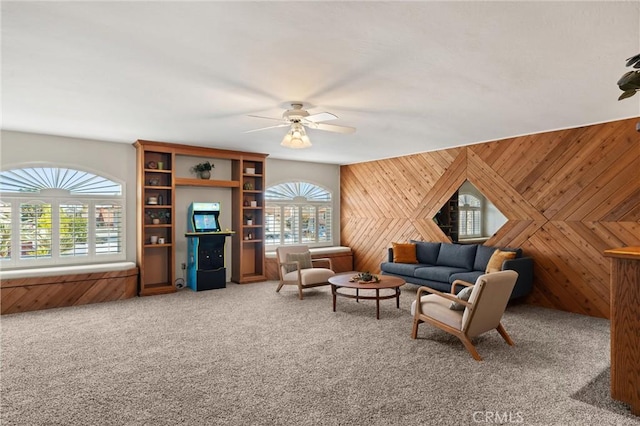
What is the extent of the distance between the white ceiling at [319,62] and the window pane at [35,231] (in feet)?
Result: 4.65


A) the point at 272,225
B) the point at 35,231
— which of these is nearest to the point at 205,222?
the point at 272,225

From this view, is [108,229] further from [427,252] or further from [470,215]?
[470,215]

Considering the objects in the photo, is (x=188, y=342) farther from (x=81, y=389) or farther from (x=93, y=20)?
(x=93, y=20)

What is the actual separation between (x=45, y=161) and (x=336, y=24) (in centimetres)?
577

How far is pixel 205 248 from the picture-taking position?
701 cm

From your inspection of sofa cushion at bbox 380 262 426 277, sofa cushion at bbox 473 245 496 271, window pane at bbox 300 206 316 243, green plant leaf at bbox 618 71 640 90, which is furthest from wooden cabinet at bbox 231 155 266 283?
green plant leaf at bbox 618 71 640 90

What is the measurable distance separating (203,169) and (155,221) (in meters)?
1.33

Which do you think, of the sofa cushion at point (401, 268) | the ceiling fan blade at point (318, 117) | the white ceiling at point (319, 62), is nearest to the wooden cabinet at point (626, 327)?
the white ceiling at point (319, 62)

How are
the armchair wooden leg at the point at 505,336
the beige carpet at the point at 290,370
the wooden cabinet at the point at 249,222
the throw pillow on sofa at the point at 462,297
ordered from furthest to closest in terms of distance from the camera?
1. the wooden cabinet at the point at 249,222
2. the armchair wooden leg at the point at 505,336
3. the throw pillow on sofa at the point at 462,297
4. the beige carpet at the point at 290,370

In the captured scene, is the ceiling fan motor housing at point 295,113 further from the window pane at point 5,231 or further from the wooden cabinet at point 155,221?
the window pane at point 5,231

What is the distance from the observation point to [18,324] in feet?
16.0

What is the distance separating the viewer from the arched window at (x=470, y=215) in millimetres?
6719

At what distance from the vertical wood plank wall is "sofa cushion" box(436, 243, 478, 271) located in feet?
1.23

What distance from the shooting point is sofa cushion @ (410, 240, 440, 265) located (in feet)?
23.2
